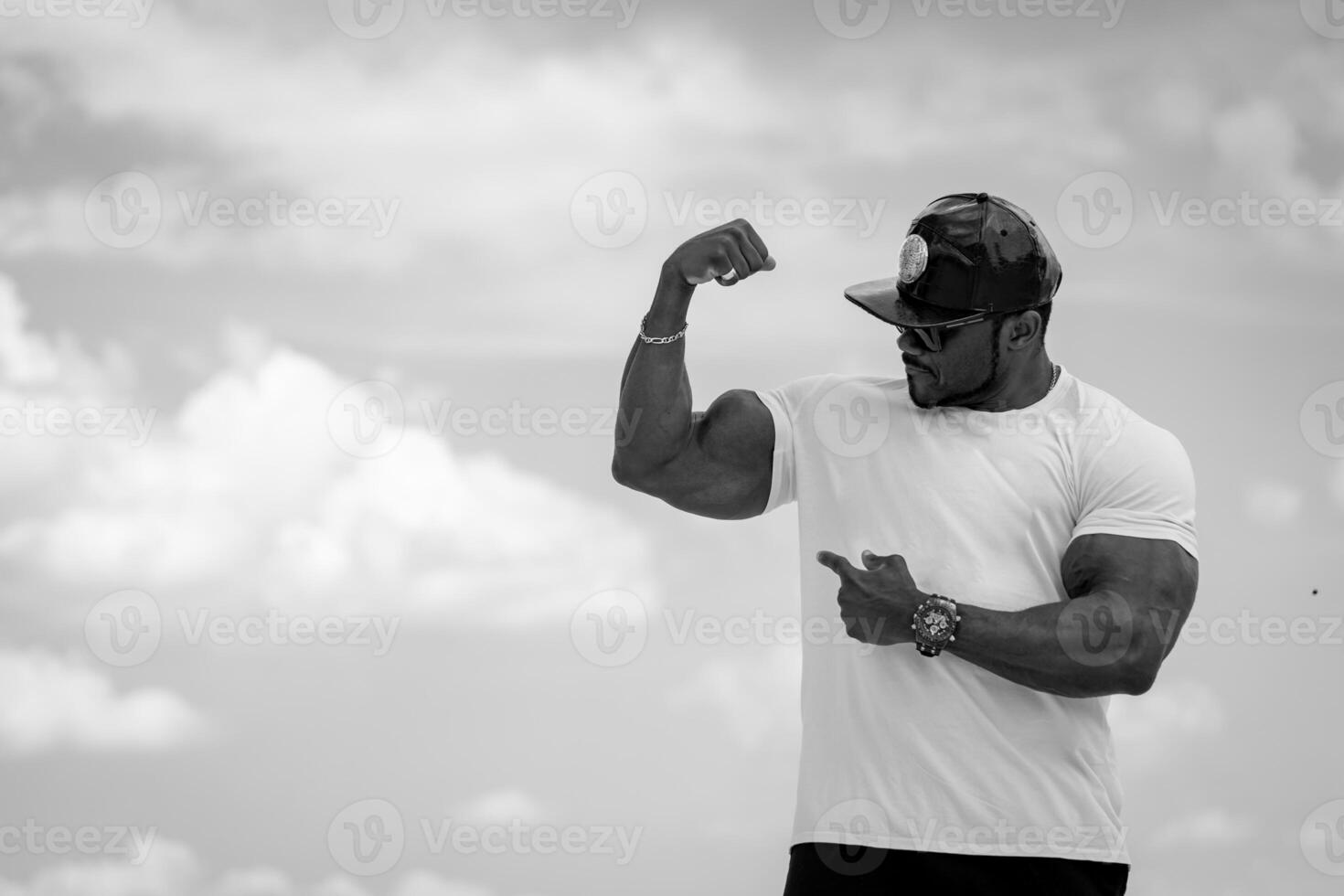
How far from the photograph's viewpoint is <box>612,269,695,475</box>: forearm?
12.2 feet

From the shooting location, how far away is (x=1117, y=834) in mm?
3551

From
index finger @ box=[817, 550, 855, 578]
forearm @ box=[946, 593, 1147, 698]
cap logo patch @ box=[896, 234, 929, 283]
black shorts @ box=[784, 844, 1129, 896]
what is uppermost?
cap logo patch @ box=[896, 234, 929, 283]

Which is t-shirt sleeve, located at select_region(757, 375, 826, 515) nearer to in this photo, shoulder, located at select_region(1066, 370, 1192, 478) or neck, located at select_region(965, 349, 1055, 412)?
neck, located at select_region(965, 349, 1055, 412)

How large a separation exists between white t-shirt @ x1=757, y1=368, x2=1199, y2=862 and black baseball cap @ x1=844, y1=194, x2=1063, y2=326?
26 centimetres

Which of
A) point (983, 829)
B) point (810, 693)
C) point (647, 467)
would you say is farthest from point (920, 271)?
point (983, 829)

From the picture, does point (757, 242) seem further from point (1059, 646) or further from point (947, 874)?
point (947, 874)

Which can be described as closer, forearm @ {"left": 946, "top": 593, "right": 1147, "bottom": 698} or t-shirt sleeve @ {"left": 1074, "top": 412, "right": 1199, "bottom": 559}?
forearm @ {"left": 946, "top": 593, "right": 1147, "bottom": 698}

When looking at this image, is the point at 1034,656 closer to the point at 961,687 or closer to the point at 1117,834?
the point at 961,687

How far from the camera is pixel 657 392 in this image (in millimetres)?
3746

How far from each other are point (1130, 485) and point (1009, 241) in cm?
70

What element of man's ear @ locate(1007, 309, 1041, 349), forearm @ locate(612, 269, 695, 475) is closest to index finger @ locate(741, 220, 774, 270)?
forearm @ locate(612, 269, 695, 475)

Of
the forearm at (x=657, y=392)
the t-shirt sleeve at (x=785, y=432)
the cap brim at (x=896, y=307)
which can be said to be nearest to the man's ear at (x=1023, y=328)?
the cap brim at (x=896, y=307)

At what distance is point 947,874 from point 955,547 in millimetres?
Answer: 778

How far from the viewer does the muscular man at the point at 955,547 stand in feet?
11.3
